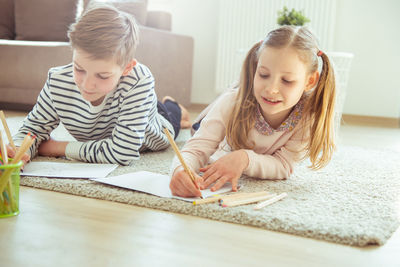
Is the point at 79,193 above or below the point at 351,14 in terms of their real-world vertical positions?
below

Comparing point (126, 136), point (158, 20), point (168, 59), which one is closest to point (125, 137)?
point (126, 136)

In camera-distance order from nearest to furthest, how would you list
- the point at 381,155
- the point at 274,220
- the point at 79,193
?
the point at 274,220, the point at 79,193, the point at 381,155

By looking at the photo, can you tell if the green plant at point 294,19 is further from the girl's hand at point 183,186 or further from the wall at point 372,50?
the girl's hand at point 183,186

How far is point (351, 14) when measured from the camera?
256cm

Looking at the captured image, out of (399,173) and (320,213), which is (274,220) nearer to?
(320,213)

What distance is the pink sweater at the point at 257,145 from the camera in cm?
104

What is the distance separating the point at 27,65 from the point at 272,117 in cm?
154

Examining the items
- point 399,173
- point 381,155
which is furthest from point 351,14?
point 399,173

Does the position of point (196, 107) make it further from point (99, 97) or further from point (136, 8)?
point (99, 97)

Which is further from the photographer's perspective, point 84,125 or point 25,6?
point 25,6

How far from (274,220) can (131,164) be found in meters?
0.51

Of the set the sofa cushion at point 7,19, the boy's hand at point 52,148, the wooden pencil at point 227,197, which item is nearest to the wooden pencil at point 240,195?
the wooden pencil at point 227,197

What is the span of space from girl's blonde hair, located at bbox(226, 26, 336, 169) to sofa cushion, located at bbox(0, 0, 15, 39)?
2.11 m

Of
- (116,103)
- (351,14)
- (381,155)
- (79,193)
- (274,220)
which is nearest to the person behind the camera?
(274,220)
